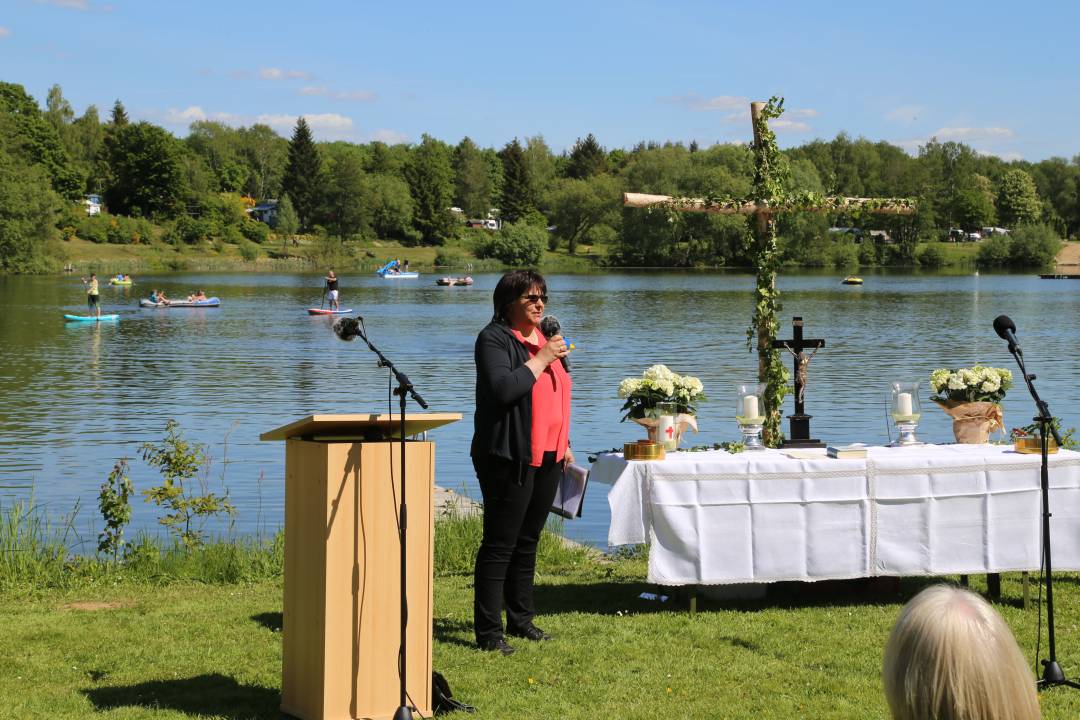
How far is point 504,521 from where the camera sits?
23.3 feet

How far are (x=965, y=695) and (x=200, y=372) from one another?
3178 centimetres

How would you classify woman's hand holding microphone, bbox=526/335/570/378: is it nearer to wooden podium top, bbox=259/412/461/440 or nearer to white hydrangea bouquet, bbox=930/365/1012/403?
wooden podium top, bbox=259/412/461/440

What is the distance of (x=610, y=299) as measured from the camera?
72312 mm

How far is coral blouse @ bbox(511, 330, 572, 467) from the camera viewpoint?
7051 millimetres

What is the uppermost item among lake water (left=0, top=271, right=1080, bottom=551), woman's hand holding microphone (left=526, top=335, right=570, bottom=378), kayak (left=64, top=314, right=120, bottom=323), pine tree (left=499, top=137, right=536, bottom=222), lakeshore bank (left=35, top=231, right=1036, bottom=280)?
pine tree (left=499, top=137, right=536, bottom=222)

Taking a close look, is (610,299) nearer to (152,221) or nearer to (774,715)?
(774,715)

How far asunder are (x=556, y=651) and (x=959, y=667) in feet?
15.4

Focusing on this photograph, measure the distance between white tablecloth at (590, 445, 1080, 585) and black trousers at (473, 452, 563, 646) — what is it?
735 mm

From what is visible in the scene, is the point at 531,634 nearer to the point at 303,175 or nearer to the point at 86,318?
the point at 86,318

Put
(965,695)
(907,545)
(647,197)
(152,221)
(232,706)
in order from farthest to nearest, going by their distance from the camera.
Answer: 1. (152,221)
2. (647,197)
3. (907,545)
4. (232,706)
5. (965,695)

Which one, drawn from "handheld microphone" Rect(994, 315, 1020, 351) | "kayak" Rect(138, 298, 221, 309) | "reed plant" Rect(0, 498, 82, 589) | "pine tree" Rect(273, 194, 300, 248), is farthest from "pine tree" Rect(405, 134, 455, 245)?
"handheld microphone" Rect(994, 315, 1020, 351)

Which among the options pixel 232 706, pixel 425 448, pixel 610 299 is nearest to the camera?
pixel 425 448

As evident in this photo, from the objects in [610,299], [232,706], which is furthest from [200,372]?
[610,299]

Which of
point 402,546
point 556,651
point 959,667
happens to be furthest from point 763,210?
point 959,667
